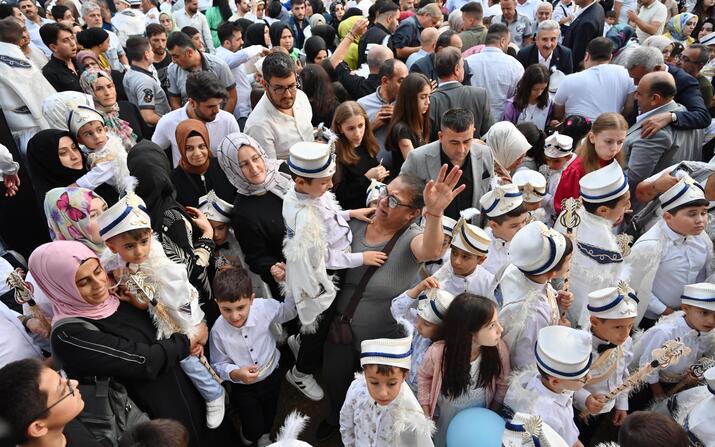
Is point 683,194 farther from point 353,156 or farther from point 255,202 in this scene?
point 255,202

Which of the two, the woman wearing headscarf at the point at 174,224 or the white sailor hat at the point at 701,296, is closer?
the white sailor hat at the point at 701,296

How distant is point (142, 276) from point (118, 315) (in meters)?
0.23

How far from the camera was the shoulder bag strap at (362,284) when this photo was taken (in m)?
2.98

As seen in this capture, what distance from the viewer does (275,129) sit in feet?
13.9

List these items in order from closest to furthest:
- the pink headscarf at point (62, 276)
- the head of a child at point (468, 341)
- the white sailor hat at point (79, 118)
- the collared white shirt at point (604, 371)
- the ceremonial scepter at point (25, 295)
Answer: the pink headscarf at point (62, 276) < the head of a child at point (468, 341) < the ceremonial scepter at point (25, 295) < the collared white shirt at point (604, 371) < the white sailor hat at point (79, 118)

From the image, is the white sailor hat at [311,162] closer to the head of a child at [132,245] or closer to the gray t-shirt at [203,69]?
the head of a child at [132,245]

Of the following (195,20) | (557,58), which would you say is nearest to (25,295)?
(557,58)

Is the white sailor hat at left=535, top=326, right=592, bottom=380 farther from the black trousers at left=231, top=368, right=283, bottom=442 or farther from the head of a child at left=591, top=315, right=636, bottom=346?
the black trousers at left=231, top=368, right=283, bottom=442

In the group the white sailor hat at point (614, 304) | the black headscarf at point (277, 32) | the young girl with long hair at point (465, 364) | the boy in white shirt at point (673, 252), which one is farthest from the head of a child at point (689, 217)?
the black headscarf at point (277, 32)

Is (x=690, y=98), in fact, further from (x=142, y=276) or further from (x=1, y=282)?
(x=1, y=282)

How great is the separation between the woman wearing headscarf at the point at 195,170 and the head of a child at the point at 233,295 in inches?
40.3

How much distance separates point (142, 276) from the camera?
104 inches

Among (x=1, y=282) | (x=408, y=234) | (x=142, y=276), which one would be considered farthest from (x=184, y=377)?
(x=408, y=234)

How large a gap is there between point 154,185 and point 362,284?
1.53 meters
